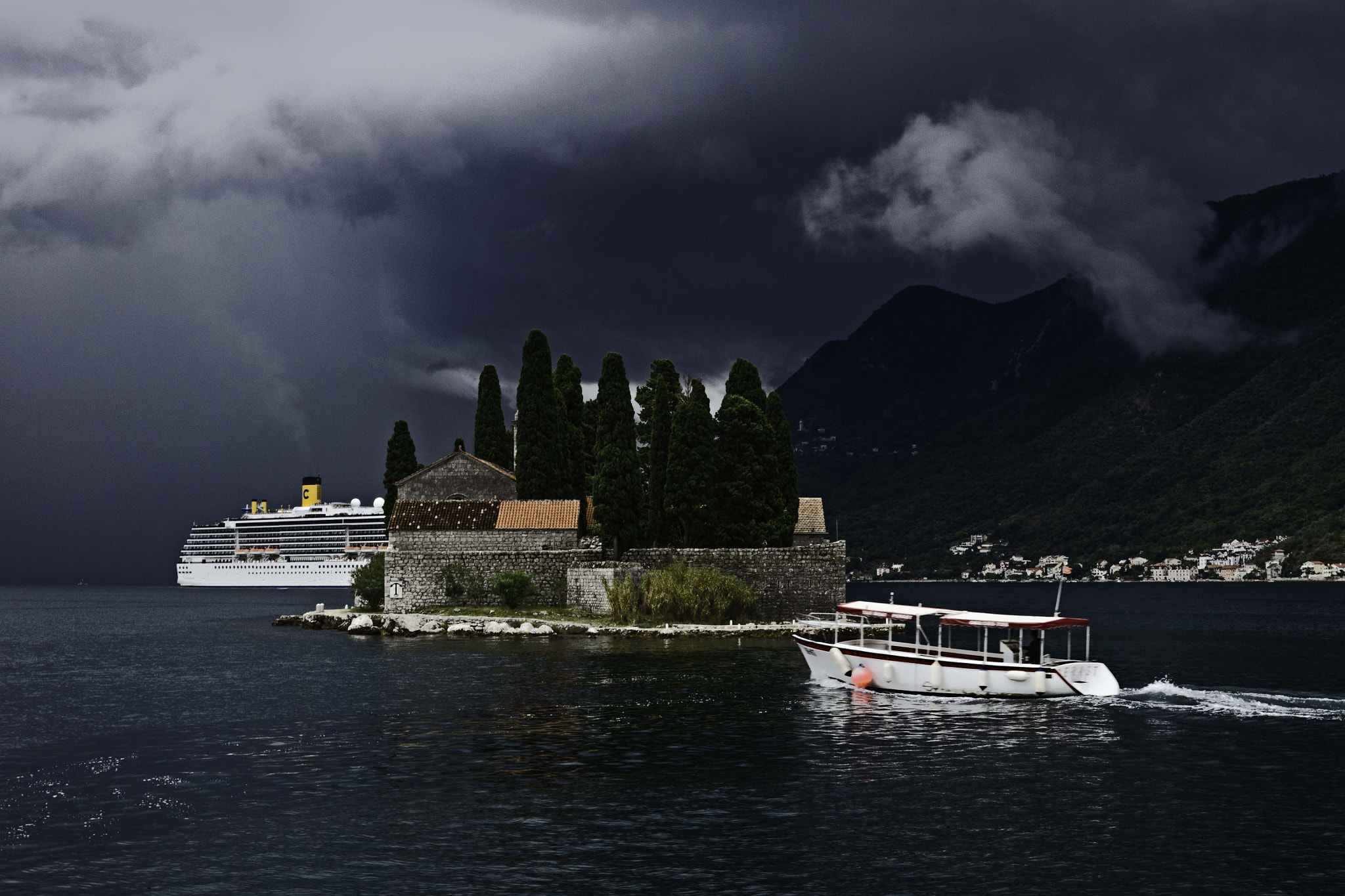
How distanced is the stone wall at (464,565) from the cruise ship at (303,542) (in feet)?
361

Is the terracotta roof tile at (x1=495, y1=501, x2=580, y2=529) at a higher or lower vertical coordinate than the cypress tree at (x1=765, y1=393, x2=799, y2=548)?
lower

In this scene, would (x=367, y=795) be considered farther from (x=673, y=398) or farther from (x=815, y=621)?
(x=673, y=398)

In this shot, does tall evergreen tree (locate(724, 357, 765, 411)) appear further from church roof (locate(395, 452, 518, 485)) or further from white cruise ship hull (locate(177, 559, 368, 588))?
white cruise ship hull (locate(177, 559, 368, 588))

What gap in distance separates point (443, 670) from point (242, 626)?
4440cm

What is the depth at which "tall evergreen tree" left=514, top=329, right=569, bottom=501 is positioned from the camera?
240 ft

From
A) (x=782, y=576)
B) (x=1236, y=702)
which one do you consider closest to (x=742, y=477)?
(x=782, y=576)

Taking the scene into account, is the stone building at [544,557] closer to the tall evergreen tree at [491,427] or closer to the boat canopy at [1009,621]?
the tall evergreen tree at [491,427]

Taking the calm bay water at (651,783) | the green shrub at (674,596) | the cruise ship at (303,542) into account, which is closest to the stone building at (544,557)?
the green shrub at (674,596)

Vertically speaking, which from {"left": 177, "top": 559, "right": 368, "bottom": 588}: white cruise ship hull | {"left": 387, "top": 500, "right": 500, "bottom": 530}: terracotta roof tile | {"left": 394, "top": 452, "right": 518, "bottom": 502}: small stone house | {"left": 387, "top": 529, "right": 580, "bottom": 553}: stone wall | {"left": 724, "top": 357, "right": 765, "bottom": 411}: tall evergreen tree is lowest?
{"left": 177, "top": 559, "right": 368, "bottom": 588}: white cruise ship hull

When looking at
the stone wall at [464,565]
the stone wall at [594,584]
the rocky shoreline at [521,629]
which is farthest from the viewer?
the stone wall at [464,565]

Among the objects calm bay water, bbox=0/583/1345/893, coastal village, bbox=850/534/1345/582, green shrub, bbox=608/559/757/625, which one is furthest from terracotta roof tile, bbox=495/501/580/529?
coastal village, bbox=850/534/1345/582

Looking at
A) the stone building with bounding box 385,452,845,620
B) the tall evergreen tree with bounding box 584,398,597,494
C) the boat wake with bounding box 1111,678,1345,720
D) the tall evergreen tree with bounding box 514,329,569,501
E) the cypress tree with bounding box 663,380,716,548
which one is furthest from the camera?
the tall evergreen tree with bounding box 584,398,597,494

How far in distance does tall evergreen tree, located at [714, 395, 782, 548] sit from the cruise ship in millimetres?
118078

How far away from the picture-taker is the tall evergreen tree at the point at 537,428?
240 feet
